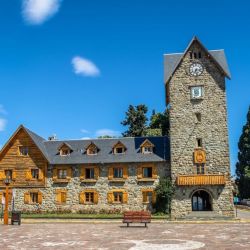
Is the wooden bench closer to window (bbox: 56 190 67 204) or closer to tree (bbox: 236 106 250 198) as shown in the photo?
window (bbox: 56 190 67 204)

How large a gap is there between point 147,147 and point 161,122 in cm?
2626

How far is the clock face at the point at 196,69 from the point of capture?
42156 mm

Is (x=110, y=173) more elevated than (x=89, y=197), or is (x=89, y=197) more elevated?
(x=110, y=173)

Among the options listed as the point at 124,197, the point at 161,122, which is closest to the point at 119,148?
the point at 124,197

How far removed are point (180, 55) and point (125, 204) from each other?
19.1 meters

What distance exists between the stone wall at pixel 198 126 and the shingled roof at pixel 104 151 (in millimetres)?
2849

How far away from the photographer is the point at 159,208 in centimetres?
4103

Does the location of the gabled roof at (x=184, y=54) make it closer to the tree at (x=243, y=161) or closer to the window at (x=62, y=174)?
the window at (x=62, y=174)

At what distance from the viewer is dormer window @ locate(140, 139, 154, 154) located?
145 feet

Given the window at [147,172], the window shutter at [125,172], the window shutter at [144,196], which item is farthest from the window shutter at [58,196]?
the window at [147,172]

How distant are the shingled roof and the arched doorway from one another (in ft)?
19.1

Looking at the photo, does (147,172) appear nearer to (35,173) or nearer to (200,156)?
(200,156)

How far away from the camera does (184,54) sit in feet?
139

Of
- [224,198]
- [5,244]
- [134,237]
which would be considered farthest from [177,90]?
[5,244]
